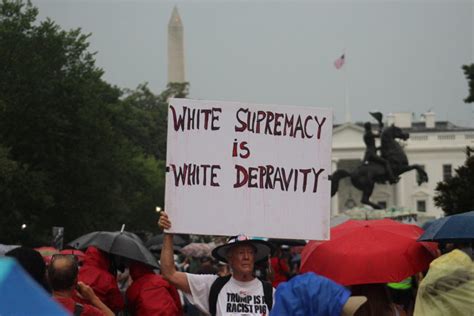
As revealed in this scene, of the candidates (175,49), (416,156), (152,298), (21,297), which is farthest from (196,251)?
(175,49)

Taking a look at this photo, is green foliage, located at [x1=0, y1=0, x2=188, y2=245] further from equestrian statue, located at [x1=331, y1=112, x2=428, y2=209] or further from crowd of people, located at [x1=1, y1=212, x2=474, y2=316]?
crowd of people, located at [x1=1, y1=212, x2=474, y2=316]

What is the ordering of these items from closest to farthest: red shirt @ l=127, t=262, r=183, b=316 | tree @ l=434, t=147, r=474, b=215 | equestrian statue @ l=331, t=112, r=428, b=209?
1. red shirt @ l=127, t=262, r=183, b=316
2. tree @ l=434, t=147, r=474, b=215
3. equestrian statue @ l=331, t=112, r=428, b=209

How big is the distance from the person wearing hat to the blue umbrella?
3.57 m

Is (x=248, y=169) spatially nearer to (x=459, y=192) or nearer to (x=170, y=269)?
(x=170, y=269)

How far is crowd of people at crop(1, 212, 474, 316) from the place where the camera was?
12.0ft

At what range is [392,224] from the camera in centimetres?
679

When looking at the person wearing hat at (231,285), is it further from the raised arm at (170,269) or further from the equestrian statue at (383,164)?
the equestrian statue at (383,164)

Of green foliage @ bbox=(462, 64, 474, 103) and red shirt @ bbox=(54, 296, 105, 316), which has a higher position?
green foliage @ bbox=(462, 64, 474, 103)

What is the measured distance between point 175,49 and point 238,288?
491 ft

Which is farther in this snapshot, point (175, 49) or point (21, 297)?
point (175, 49)

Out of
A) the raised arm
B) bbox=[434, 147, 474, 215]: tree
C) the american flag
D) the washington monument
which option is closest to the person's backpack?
the raised arm

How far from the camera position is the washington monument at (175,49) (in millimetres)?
149750

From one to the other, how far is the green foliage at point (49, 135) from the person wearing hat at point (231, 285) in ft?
96.0

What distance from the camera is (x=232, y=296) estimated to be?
583 cm
